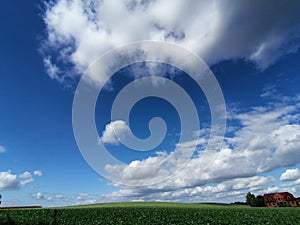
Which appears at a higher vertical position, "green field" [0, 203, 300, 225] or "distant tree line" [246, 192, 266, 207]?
"distant tree line" [246, 192, 266, 207]

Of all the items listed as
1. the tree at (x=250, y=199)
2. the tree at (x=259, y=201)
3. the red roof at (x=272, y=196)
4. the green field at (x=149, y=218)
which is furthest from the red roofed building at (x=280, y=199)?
the green field at (x=149, y=218)

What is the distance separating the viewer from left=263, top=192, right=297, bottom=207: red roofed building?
312 feet

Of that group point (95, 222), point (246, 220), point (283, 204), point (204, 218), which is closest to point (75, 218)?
point (95, 222)

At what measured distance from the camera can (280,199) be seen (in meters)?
97.0

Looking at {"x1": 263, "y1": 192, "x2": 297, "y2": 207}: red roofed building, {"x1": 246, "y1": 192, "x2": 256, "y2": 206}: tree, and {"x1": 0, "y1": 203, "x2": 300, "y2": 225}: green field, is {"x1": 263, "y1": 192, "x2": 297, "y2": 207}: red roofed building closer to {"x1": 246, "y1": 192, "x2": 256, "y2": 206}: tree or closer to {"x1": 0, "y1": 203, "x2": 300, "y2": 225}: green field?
{"x1": 246, "y1": 192, "x2": 256, "y2": 206}: tree

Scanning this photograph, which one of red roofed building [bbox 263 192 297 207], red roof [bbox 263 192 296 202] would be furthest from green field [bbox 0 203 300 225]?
red roofed building [bbox 263 192 297 207]

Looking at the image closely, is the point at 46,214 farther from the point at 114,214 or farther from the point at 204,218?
the point at 204,218

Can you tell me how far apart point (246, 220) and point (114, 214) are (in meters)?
13.9

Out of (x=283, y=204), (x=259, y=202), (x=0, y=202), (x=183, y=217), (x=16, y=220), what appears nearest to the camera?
(x=183, y=217)

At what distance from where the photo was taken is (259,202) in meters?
85.6

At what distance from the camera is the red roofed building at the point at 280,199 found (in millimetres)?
95062

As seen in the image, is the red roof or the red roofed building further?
the red roof

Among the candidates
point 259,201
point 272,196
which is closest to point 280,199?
point 272,196

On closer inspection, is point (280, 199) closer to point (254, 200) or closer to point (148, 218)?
point (254, 200)
